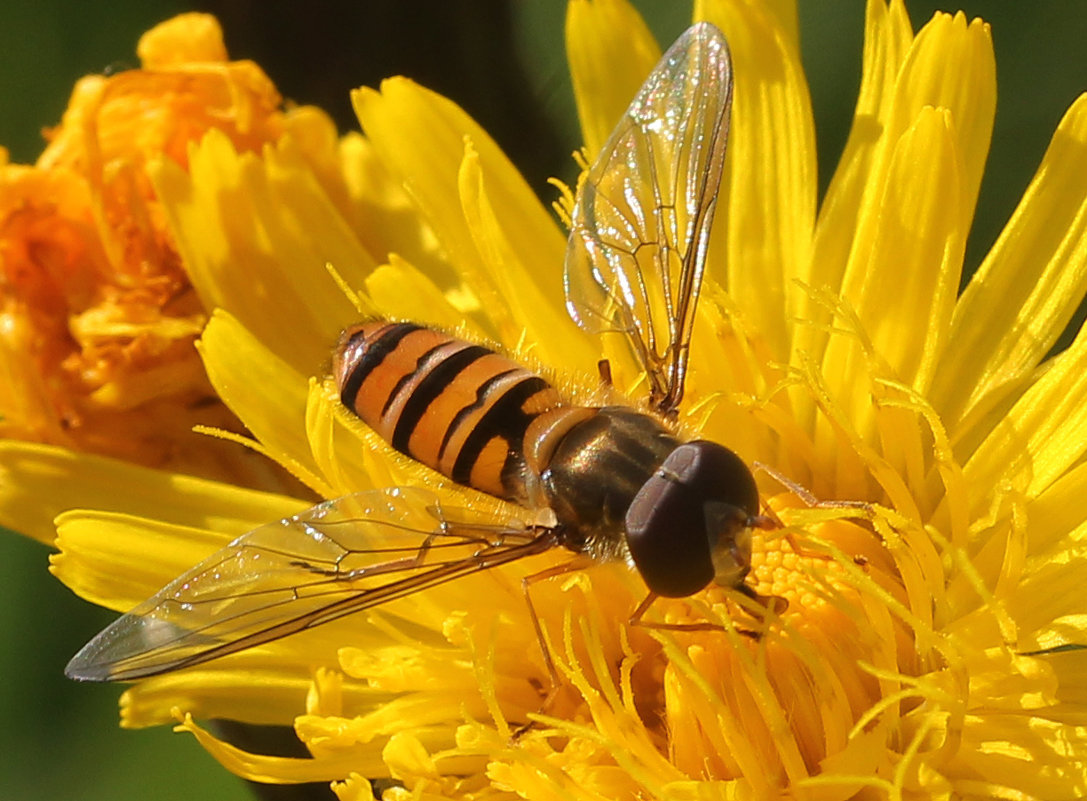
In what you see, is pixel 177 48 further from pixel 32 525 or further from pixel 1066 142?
pixel 1066 142

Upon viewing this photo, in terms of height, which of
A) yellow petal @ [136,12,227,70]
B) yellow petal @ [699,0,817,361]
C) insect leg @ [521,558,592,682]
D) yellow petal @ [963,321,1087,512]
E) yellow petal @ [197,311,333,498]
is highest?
yellow petal @ [136,12,227,70]

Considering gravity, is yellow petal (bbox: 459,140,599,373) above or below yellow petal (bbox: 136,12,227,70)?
below

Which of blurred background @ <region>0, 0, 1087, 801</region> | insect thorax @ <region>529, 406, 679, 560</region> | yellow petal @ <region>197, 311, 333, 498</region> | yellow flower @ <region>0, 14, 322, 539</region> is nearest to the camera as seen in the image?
insect thorax @ <region>529, 406, 679, 560</region>

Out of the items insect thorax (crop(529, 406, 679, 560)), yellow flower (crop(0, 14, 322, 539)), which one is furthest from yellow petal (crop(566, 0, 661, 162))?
insect thorax (crop(529, 406, 679, 560))

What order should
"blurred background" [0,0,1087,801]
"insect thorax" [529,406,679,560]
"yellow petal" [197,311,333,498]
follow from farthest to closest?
"blurred background" [0,0,1087,801] < "yellow petal" [197,311,333,498] < "insect thorax" [529,406,679,560]

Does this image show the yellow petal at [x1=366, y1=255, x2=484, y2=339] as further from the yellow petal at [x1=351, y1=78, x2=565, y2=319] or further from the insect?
the insect

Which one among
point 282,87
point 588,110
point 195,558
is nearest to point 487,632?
point 195,558

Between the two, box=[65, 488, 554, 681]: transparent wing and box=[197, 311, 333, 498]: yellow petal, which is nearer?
box=[65, 488, 554, 681]: transparent wing
